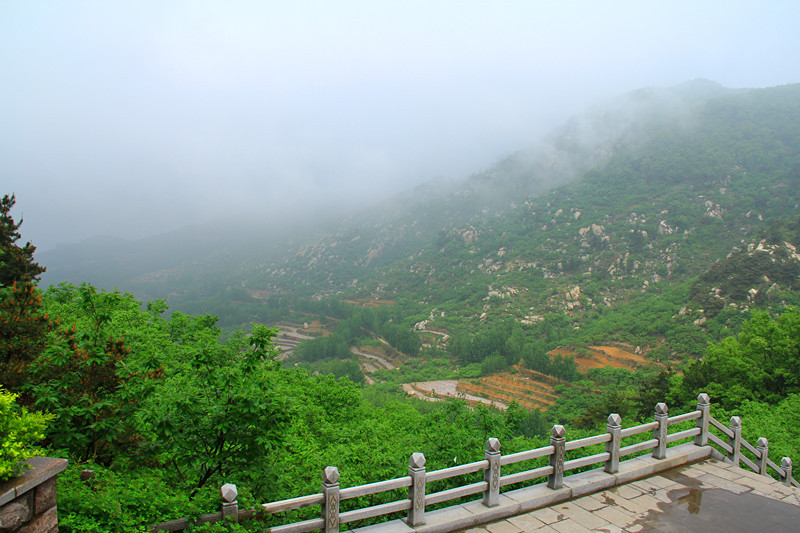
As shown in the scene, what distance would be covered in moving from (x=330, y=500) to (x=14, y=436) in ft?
12.8

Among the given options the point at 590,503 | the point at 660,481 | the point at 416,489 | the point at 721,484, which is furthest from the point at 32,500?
the point at 721,484

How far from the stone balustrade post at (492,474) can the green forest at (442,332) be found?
183cm

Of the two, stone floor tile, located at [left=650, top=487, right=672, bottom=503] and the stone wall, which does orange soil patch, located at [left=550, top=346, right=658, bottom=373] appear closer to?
stone floor tile, located at [left=650, top=487, right=672, bottom=503]

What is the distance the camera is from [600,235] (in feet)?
301

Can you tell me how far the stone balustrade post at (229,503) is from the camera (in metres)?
5.33

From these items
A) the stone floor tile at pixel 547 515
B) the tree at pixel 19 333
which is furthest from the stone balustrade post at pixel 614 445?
the tree at pixel 19 333

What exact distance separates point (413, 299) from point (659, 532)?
10612 centimetres

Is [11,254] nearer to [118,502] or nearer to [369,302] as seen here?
[118,502]

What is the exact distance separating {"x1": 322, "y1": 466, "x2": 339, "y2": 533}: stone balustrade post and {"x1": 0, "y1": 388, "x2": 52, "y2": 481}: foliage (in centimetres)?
350

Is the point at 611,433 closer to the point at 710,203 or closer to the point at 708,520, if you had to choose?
the point at 708,520

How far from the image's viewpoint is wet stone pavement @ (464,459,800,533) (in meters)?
7.38

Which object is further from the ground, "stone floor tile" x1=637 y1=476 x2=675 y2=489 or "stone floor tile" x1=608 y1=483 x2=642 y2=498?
"stone floor tile" x1=608 y1=483 x2=642 y2=498

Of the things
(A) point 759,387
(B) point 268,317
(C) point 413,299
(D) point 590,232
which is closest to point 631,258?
(D) point 590,232

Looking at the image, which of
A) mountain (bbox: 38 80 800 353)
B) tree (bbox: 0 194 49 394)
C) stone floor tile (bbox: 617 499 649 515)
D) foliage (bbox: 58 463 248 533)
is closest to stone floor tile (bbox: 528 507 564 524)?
stone floor tile (bbox: 617 499 649 515)
